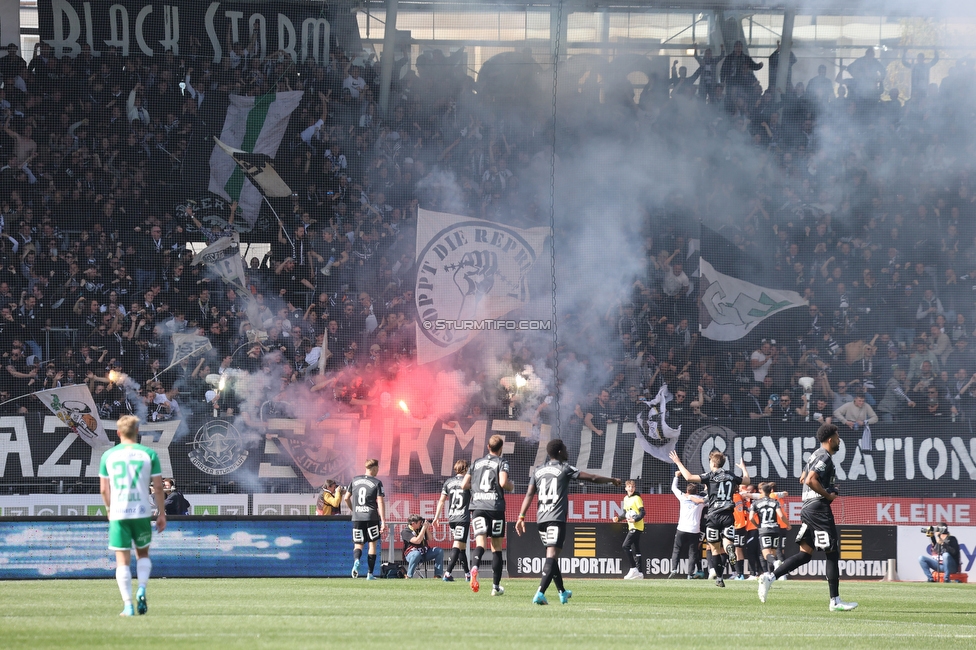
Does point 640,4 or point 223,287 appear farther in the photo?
point 640,4

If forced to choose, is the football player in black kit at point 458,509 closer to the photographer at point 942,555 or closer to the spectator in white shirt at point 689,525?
the spectator in white shirt at point 689,525

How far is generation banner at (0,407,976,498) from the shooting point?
70.6ft

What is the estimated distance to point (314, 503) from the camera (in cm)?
2131

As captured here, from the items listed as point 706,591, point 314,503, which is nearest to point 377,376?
point 314,503

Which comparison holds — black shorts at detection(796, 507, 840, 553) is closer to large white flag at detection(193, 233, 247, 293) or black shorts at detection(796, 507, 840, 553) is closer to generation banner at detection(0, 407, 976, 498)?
generation banner at detection(0, 407, 976, 498)

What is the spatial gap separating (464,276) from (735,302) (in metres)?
5.79

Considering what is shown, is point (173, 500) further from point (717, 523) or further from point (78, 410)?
point (717, 523)

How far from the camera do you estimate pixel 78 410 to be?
21406 millimetres

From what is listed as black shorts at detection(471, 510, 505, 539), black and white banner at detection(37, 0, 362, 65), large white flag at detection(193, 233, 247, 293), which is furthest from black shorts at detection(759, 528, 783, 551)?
black and white banner at detection(37, 0, 362, 65)

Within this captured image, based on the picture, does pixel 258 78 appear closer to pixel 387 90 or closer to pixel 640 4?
pixel 387 90

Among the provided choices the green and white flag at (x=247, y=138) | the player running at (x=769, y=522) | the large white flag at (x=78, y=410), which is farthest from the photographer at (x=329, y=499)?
the player running at (x=769, y=522)

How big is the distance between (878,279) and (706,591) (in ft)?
37.8

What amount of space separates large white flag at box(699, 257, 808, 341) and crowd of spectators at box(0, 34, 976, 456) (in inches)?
15.1

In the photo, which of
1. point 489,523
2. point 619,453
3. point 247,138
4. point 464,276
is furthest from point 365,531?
point 247,138
